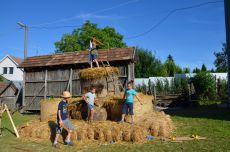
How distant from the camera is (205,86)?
26047 millimetres

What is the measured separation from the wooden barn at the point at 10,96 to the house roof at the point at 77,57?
3230 millimetres

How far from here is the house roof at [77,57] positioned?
753 inches

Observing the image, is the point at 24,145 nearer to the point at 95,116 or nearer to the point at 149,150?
the point at 95,116

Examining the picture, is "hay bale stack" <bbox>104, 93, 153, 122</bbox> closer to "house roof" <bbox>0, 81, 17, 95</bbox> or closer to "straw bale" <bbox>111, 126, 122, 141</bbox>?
"straw bale" <bbox>111, 126, 122, 141</bbox>

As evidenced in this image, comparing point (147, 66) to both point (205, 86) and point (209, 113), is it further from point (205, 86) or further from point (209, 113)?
point (209, 113)

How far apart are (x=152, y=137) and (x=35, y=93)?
14276 millimetres

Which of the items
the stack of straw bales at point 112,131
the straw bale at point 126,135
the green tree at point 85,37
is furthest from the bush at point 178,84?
the green tree at point 85,37

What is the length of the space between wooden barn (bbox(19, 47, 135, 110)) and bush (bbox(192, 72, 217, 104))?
9668mm

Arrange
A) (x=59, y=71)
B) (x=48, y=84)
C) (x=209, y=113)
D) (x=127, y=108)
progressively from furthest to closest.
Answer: (x=48, y=84) → (x=59, y=71) → (x=209, y=113) → (x=127, y=108)

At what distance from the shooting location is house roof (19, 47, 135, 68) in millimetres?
19125

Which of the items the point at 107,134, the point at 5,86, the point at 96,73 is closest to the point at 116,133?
the point at 107,134

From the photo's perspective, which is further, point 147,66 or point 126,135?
point 147,66

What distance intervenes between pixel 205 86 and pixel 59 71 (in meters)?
13.3

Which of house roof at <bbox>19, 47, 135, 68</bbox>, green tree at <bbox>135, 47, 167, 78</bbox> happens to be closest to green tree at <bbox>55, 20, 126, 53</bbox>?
green tree at <bbox>135, 47, 167, 78</bbox>
